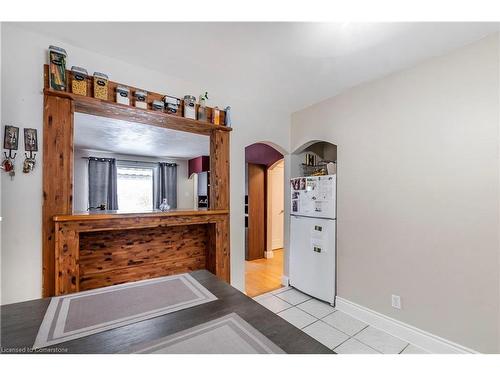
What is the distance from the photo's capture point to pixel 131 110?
80.0 inches

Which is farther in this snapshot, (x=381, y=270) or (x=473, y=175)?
(x=381, y=270)

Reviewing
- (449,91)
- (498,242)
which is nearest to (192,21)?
(449,91)

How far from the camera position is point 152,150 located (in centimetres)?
344

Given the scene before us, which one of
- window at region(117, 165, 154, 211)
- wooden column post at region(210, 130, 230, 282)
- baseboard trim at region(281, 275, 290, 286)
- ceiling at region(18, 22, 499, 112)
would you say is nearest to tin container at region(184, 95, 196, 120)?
ceiling at region(18, 22, 499, 112)

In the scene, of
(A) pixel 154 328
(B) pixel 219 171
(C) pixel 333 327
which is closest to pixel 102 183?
(B) pixel 219 171

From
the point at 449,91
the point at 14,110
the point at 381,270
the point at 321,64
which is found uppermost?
the point at 321,64

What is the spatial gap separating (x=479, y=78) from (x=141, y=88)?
2.74 m

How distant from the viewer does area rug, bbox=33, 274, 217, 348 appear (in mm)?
756

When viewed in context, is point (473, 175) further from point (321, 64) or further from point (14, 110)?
point (14, 110)

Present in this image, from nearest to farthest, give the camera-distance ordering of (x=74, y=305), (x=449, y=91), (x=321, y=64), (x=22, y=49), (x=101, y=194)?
(x=74, y=305) < (x=22, y=49) < (x=449, y=91) < (x=321, y=64) < (x=101, y=194)

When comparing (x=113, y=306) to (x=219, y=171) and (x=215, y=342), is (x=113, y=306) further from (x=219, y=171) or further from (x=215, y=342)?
(x=219, y=171)

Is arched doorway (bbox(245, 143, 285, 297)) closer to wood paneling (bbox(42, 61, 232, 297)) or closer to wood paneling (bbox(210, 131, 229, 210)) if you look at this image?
wood paneling (bbox(210, 131, 229, 210))

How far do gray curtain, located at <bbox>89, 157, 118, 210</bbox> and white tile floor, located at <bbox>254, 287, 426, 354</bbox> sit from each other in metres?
2.30

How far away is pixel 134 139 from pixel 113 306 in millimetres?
2439
